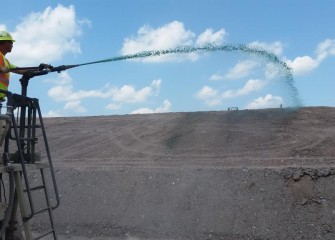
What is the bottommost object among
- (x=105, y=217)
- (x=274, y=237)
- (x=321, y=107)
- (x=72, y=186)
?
(x=274, y=237)

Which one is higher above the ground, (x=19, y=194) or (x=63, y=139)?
(x=63, y=139)

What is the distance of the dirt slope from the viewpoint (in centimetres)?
949

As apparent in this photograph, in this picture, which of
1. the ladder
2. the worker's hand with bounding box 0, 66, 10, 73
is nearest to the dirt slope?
the ladder

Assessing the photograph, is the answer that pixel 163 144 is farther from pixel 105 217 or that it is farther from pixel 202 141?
pixel 105 217

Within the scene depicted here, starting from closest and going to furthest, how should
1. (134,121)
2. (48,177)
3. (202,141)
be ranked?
(48,177)
(202,141)
(134,121)

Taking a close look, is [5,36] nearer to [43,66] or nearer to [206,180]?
[43,66]

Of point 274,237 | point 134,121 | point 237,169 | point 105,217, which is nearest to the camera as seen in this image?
point 274,237

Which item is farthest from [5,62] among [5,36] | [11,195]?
[11,195]

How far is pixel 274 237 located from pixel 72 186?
5.37 m

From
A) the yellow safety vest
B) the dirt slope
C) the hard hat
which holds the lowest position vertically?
the dirt slope

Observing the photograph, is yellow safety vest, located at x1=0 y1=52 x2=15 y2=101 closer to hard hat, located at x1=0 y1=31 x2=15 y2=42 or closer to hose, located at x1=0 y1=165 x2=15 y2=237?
hard hat, located at x1=0 y1=31 x2=15 y2=42

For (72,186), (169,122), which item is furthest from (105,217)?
(169,122)

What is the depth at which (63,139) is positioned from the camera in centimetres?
1653

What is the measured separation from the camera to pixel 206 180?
1096 centimetres
